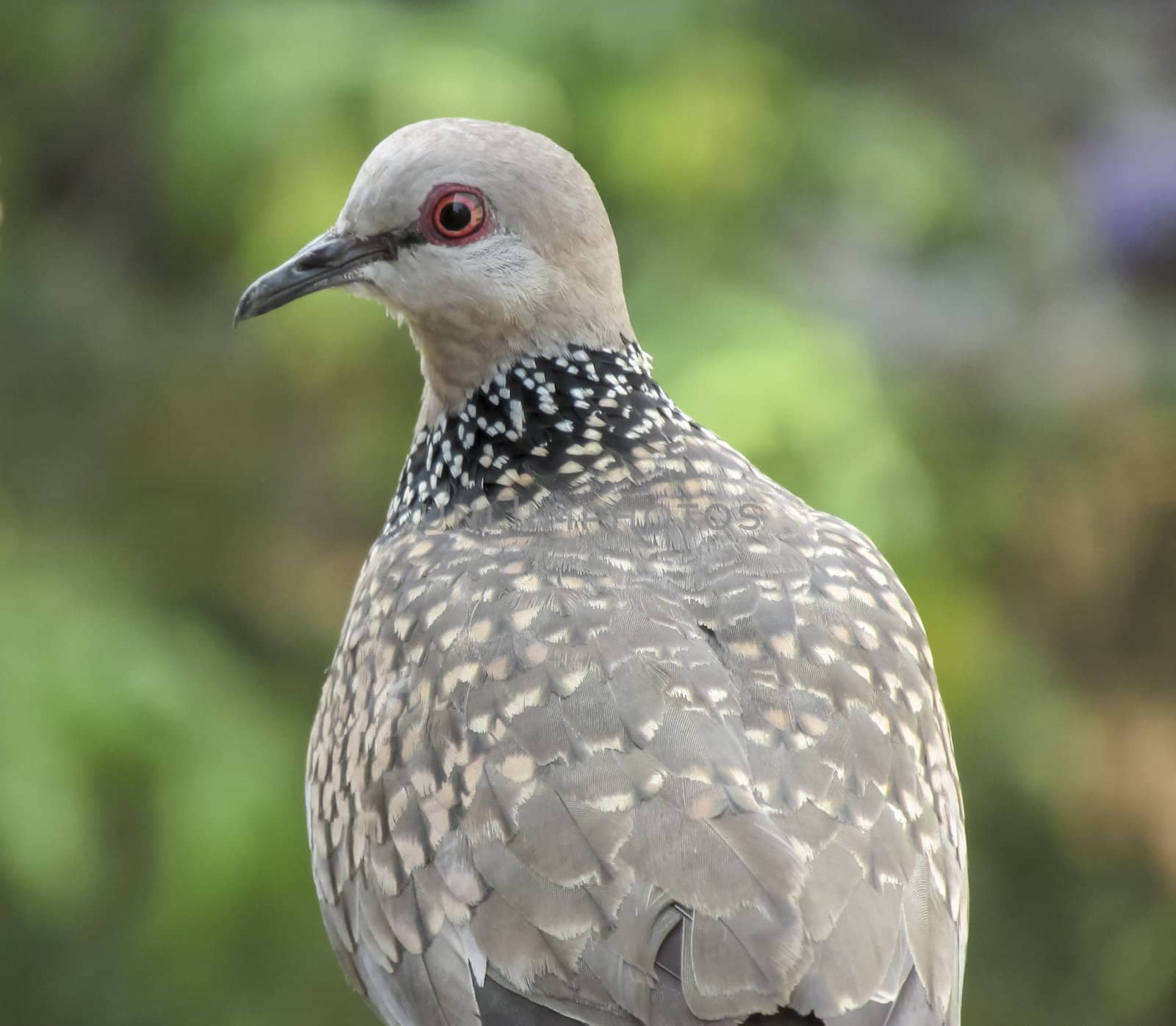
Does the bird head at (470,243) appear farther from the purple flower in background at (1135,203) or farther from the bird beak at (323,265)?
the purple flower in background at (1135,203)

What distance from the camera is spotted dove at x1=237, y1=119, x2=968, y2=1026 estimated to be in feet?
7.23

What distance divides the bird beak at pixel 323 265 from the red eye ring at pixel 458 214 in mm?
47

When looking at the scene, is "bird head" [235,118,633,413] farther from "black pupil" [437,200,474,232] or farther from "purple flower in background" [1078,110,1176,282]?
"purple flower in background" [1078,110,1176,282]

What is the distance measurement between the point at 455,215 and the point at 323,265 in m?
0.24

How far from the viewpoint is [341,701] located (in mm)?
2779

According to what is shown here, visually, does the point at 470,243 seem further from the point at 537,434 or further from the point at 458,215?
the point at 537,434

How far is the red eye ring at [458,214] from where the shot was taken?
9.21 feet

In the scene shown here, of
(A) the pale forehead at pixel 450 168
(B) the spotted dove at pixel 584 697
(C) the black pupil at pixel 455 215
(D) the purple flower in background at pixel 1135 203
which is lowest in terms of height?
(B) the spotted dove at pixel 584 697

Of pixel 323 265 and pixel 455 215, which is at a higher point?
pixel 455 215

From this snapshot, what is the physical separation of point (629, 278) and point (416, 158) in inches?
84.5

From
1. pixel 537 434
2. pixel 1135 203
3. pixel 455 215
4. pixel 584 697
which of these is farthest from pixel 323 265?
pixel 1135 203

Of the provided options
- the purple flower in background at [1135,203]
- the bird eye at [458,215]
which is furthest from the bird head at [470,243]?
the purple flower in background at [1135,203]

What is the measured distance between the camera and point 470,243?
2834mm

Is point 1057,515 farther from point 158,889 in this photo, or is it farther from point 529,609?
point 529,609
